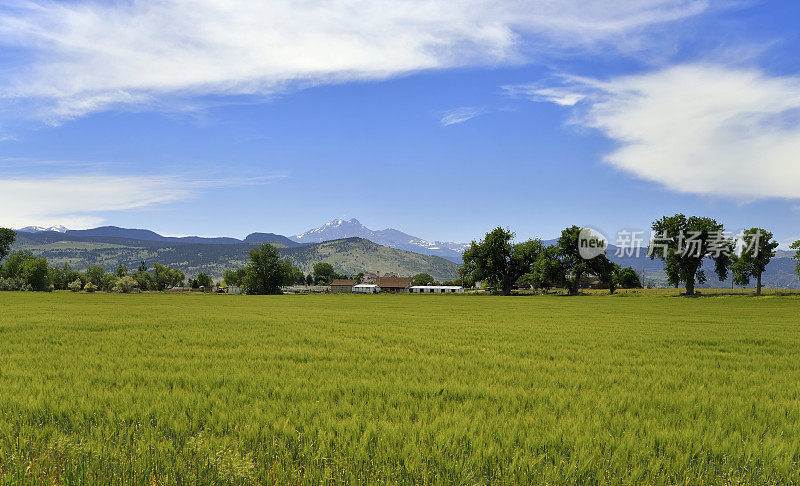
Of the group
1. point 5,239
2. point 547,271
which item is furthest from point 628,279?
point 5,239

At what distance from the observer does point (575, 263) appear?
332 ft

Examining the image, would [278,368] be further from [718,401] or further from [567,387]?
[718,401]

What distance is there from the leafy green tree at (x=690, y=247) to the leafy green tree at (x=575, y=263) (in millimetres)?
12171

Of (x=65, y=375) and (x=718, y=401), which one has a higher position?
(x=718, y=401)

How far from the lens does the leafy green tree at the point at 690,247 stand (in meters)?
86.4

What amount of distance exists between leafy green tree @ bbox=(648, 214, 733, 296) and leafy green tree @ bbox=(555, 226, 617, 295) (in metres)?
12.2

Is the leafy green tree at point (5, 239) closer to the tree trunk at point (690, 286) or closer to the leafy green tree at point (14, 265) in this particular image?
the leafy green tree at point (14, 265)

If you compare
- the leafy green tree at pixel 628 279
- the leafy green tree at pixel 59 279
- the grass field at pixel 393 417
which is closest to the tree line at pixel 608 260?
the leafy green tree at pixel 628 279

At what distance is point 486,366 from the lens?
13.2m

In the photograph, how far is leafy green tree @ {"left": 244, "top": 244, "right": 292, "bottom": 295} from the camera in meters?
128

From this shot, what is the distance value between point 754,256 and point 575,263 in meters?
32.6

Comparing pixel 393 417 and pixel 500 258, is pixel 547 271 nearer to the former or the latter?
pixel 500 258

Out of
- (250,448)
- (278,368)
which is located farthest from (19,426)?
(278,368)

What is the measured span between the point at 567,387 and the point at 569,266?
97244 millimetres
